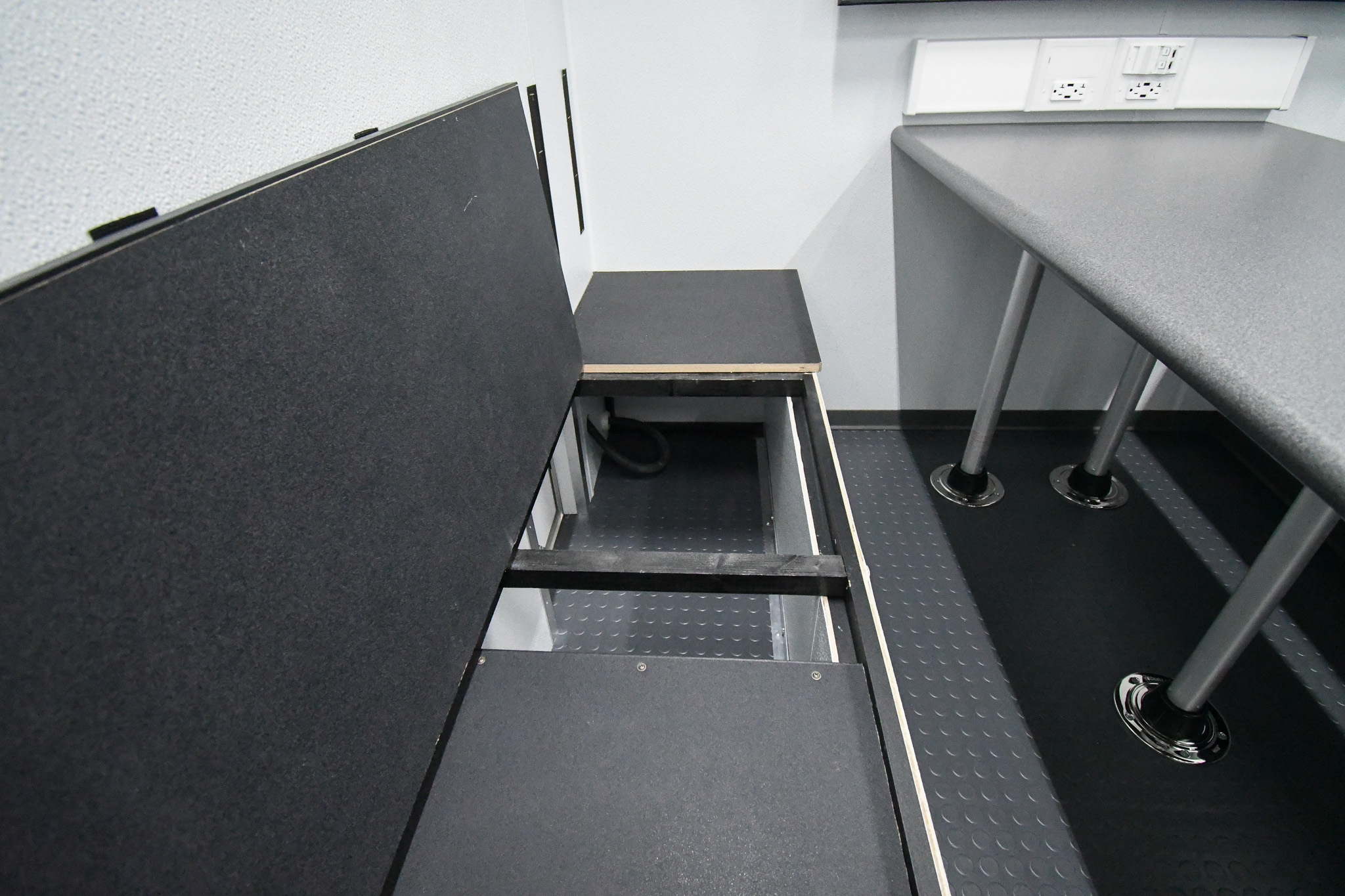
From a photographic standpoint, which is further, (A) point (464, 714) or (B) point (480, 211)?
(B) point (480, 211)

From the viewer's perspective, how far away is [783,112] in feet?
4.83

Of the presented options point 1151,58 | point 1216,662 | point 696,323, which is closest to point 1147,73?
point 1151,58

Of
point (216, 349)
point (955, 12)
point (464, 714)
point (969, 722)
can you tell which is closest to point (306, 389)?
point (216, 349)

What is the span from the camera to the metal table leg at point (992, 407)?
4.59ft

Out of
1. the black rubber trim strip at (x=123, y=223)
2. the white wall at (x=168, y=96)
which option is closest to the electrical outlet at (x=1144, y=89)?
the white wall at (x=168, y=96)

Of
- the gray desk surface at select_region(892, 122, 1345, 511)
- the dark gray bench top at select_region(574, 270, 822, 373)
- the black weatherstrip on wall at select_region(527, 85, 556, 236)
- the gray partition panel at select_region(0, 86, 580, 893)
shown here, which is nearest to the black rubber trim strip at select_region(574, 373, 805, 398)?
the dark gray bench top at select_region(574, 270, 822, 373)

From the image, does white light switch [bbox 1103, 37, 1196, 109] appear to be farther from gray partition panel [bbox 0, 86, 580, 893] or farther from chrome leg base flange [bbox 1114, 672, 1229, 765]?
gray partition panel [bbox 0, 86, 580, 893]

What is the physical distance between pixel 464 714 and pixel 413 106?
25.6 inches

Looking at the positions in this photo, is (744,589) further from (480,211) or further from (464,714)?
(480,211)

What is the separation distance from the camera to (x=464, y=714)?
0.60 metres

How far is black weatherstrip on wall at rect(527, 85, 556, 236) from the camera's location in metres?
1.10

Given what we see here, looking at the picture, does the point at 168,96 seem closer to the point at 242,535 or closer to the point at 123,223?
the point at 123,223

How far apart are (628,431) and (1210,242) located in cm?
144

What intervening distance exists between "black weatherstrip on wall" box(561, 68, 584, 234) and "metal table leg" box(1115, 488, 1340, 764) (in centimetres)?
144
